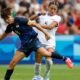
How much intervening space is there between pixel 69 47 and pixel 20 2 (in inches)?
156

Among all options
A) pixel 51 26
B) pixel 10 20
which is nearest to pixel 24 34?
pixel 10 20

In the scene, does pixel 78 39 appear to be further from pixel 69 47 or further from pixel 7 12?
pixel 7 12

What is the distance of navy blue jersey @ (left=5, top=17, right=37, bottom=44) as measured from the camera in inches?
510

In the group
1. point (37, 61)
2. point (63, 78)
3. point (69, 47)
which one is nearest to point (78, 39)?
point (69, 47)

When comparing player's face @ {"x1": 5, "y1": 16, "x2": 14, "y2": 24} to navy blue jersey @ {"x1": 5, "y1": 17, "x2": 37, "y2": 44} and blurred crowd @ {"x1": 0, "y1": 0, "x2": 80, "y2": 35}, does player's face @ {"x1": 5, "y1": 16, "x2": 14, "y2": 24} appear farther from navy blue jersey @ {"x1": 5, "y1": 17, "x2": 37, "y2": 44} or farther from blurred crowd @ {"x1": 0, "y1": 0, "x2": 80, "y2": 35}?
blurred crowd @ {"x1": 0, "y1": 0, "x2": 80, "y2": 35}

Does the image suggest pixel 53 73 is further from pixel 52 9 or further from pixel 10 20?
pixel 10 20

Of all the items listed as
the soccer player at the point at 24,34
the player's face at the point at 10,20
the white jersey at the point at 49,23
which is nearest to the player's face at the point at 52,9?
the white jersey at the point at 49,23

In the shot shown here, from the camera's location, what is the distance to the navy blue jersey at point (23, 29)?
1296 centimetres

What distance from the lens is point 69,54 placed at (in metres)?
20.5

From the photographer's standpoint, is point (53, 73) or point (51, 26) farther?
point (53, 73)

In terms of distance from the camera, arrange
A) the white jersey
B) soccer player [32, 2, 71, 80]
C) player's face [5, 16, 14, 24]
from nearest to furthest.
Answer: player's face [5, 16, 14, 24], soccer player [32, 2, 71, 80], the white jersey

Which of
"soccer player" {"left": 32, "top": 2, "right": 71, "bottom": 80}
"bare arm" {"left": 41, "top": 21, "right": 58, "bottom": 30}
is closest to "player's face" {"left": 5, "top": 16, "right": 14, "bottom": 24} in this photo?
"bare arm" {"left": 41, "top": 21, "right": 58, "bottom": 30}

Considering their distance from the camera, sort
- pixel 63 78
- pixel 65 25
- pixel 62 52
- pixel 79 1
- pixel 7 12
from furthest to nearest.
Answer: pixel 79 1 < pixel 65 25 < pixel 62 52 < pixel 63 78 < pixel 7 12

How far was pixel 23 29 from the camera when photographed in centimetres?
1304
